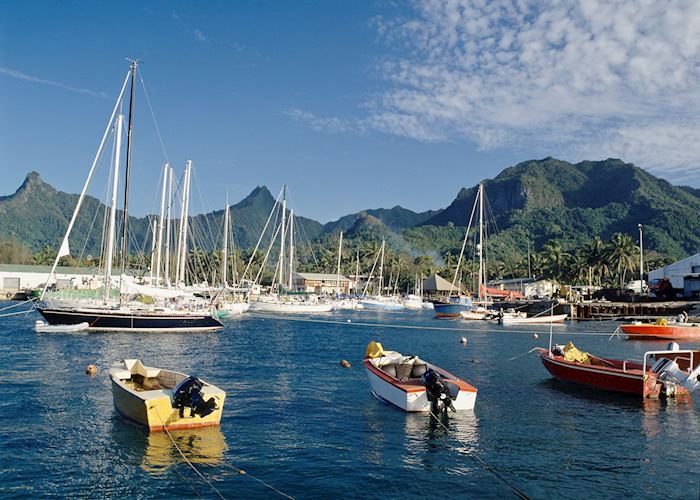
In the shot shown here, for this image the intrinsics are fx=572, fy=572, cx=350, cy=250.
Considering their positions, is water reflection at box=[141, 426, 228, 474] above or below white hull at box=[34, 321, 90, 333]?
below

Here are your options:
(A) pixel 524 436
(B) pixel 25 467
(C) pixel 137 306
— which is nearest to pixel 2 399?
(B) pixel 25 467

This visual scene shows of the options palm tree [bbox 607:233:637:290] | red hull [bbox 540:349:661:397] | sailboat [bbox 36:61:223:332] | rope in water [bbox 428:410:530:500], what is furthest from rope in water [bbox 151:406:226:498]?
palm tree [bbox 607:233:637:290]

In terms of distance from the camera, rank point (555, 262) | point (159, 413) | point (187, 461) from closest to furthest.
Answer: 1. point (187, 461)
2. point (159, 413)
3. point (555, 262)

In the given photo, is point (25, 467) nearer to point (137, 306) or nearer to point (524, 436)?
point (524, 436)

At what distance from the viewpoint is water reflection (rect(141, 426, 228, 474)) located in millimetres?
16734

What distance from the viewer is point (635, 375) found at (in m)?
27.0

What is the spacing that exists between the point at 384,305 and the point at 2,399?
102 metres

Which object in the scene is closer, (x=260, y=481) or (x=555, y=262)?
(x=260, y=481)

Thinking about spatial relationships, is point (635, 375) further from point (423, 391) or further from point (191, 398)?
point (191, 398)

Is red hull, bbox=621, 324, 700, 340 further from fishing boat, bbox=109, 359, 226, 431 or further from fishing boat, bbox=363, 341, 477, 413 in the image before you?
fishing boat, bbox=109, 359, 226, 431

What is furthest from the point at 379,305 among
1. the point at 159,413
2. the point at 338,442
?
the point at 159,413

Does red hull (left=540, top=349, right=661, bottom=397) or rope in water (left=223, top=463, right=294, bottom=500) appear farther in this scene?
red hull (left=540, top=349, right=661, bottom=397)

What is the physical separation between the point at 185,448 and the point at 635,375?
67.9 feet

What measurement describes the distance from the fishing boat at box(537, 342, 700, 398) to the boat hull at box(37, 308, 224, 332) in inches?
1325
